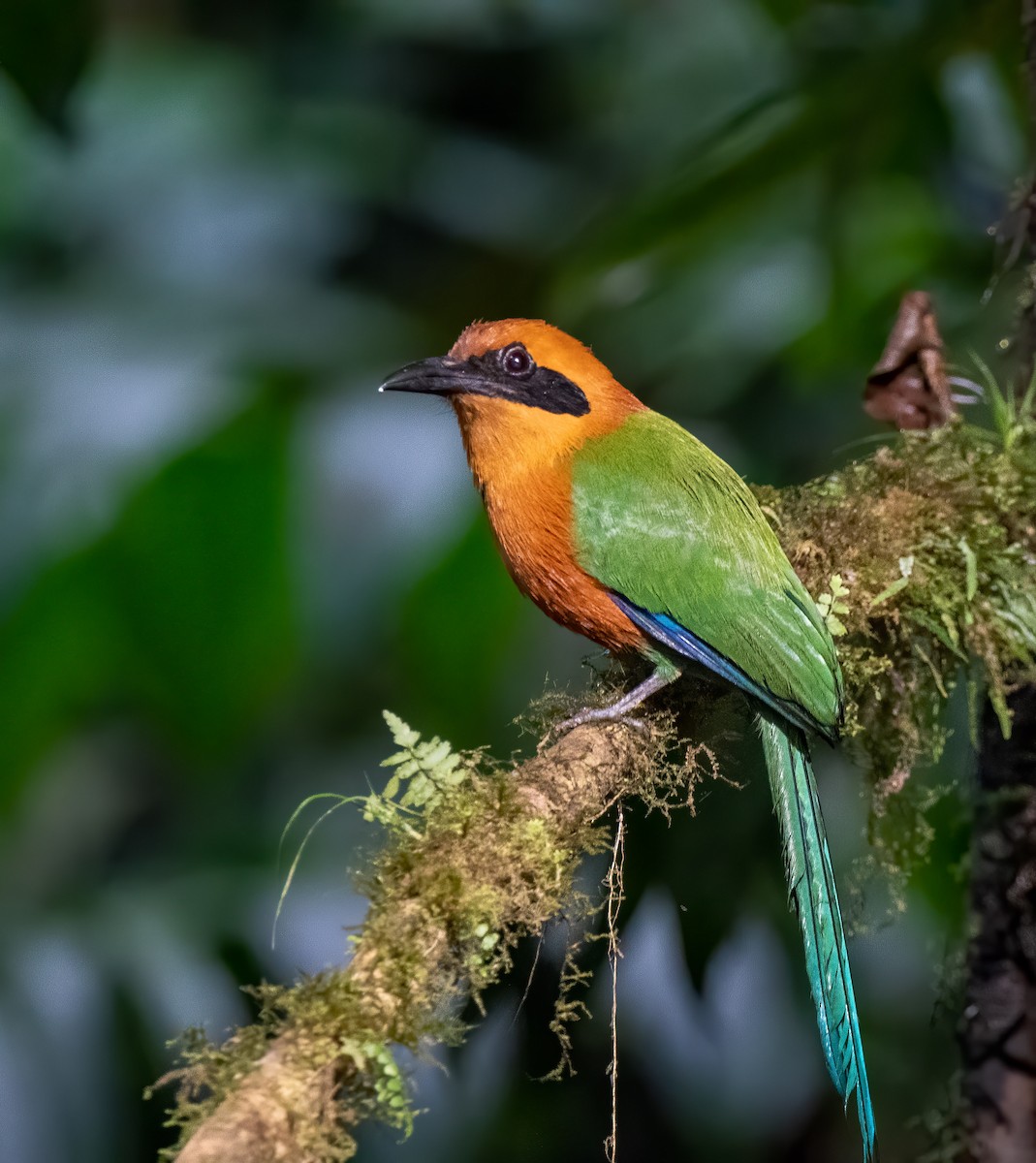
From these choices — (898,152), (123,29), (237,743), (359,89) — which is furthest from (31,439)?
(898,152)

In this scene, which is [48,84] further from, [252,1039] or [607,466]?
[252,1039]

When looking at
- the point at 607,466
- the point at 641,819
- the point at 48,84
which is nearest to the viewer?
the point at 607,466

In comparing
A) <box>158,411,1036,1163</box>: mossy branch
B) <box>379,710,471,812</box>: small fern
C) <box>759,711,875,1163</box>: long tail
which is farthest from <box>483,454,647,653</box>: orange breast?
<box>379,710,471,812</box>: small fern

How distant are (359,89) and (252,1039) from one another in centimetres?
266

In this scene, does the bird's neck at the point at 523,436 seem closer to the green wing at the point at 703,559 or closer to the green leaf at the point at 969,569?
the green wing at the point at 703,559

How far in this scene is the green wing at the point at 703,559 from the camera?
68.1 inches

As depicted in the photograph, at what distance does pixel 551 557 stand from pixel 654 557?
0.17m

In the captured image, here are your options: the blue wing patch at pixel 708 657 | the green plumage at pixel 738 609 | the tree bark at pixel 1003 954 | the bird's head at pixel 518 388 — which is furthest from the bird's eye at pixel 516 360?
the tree bark at pixel 1003 954

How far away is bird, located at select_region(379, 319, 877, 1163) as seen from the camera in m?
1.71

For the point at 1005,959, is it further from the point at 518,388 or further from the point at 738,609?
the point at 518,388

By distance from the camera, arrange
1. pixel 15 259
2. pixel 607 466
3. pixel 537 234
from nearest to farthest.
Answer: pixel 607 466, pixel 15 259, pixel 537 234

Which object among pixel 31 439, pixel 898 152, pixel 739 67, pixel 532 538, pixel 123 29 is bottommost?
pixel 532 538

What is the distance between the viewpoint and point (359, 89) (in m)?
3.25

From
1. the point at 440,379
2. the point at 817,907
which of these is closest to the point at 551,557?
the point at 440,379
